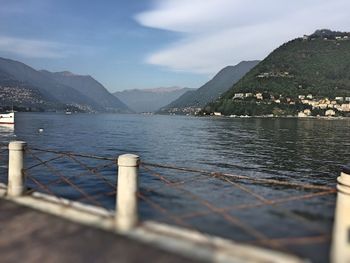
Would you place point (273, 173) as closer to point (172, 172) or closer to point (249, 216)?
point (172, 172)

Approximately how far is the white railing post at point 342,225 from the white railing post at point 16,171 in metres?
6.81

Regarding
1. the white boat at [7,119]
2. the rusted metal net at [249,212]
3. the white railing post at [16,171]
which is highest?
the white railing post at [16,171]

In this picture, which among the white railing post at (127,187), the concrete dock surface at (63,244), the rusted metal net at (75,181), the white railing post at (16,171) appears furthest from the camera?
the rusted metal net at (75,181)

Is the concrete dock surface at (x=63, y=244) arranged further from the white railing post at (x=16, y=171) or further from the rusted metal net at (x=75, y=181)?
the rusted metal net at (x=75, y=181)

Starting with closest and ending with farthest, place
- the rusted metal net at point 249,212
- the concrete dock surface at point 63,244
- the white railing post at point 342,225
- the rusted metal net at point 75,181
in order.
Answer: the concrete dock surface at point 63,244, the white railing post at point 342,225, the rusted metal net at point 249,212, the rusted metal net at point 75,181

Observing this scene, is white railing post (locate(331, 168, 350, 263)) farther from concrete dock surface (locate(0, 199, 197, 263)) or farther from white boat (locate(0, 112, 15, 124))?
white boat (locate(0, 112, 15, 124))

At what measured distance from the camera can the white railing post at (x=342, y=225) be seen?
569 cm

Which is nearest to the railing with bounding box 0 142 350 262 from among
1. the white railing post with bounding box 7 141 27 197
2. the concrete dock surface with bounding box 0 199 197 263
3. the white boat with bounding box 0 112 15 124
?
the white railing post with bounding box 7 141 27 197

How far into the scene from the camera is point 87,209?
24.2 ft

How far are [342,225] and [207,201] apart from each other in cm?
1500

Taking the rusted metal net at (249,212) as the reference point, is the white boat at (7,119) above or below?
below

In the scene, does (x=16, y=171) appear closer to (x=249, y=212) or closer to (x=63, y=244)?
(x=63, y=244)

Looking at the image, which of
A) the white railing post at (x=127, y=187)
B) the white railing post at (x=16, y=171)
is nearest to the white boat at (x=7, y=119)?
the white railing post at (x=16, y=171)

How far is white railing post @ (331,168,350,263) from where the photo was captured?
5.69 m
